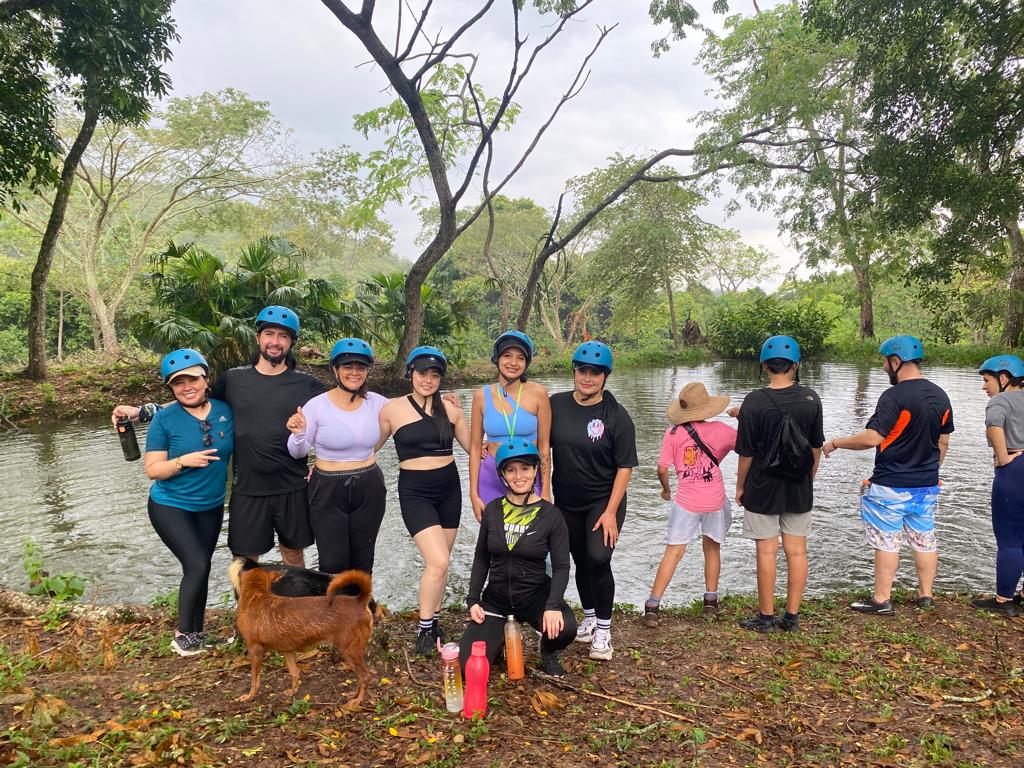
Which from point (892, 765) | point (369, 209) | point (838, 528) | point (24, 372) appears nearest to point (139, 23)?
point (369, 209)

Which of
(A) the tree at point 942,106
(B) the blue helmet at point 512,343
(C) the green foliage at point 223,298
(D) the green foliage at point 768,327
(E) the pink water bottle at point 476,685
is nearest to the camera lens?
(E) the pink water bottle at point 476,685

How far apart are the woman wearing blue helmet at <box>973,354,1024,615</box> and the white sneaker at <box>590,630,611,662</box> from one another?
2998 mm

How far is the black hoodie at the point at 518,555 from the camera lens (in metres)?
3.69

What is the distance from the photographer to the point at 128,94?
12.8 m

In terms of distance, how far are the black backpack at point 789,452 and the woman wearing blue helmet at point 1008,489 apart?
1418mm

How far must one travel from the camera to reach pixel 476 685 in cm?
329

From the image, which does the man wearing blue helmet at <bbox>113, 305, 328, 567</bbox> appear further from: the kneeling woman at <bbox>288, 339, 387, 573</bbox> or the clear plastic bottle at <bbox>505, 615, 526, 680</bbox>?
the clear plastic bottle at <bbox>505, 615, 526, 680</bbox>

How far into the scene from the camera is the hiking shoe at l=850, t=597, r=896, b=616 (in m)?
4.85

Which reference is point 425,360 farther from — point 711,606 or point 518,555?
point 711,606

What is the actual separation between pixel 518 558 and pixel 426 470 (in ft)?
2.79

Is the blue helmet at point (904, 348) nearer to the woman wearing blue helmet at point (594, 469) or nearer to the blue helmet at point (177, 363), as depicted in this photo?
the woman wearing blue helmet at point (594, 469)

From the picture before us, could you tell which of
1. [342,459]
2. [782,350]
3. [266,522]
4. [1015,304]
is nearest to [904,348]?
[782,350]

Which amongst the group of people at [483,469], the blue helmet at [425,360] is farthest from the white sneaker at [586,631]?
the blue helmet at [425,360]

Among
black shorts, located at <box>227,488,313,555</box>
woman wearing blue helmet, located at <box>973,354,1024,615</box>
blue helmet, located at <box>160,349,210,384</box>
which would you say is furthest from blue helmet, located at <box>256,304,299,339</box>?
woman wearing blue helmet, located at <box>973,354,1024,615</box>
